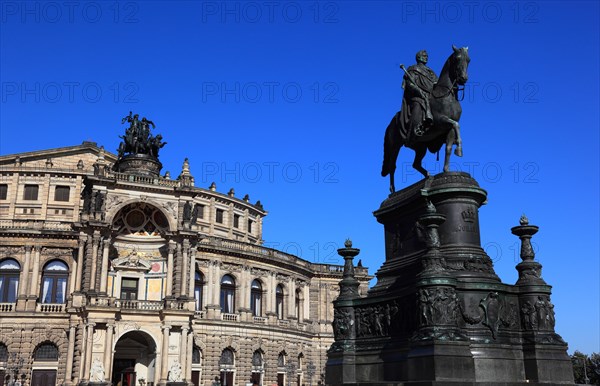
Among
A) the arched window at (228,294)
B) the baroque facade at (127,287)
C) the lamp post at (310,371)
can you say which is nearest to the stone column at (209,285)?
the baroque facade at (127,287)

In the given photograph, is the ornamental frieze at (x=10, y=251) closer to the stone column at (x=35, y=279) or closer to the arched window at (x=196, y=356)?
the stone column at (x=35, y=279)

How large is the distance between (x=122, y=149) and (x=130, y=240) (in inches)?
332

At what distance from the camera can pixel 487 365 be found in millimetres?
11133

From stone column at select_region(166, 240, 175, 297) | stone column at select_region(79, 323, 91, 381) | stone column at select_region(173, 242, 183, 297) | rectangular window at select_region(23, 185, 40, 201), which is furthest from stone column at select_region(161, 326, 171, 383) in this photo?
rectangular window at select_region(23, 185, 40, 201)

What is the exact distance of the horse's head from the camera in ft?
42.5

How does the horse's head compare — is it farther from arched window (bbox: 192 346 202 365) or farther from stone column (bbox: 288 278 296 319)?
stone column (bbox: 288 278 296 319)

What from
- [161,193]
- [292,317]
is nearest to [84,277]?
[161,193]

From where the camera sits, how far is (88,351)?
4503cm

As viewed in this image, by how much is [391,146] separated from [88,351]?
121 ft

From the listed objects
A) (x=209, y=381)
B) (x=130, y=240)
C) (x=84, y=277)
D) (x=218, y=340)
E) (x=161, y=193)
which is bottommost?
(x=209, y=381)

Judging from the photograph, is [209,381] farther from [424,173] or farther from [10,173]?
[424,173]

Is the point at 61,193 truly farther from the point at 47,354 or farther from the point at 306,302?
the point at 306,302

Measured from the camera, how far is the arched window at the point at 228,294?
56.8 m

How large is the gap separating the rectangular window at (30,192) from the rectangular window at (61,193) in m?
1.70
